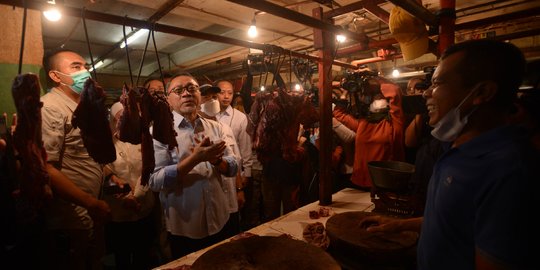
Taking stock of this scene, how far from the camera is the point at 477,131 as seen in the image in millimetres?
1362

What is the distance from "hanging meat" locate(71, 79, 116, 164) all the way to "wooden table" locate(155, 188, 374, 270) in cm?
105

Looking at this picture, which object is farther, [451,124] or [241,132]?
[241,132]

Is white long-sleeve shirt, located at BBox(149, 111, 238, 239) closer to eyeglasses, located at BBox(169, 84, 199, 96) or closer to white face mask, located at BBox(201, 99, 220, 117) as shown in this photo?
eyeglasses, located at BBox(169, 84, 199, 96)

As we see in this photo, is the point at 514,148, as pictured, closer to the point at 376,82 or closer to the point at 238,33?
the point at 376,82

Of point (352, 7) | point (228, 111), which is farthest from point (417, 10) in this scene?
point (228, 111)

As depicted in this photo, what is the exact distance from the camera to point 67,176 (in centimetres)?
279

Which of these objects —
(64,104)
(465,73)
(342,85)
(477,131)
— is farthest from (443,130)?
(64,104)

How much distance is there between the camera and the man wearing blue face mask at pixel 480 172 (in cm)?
102

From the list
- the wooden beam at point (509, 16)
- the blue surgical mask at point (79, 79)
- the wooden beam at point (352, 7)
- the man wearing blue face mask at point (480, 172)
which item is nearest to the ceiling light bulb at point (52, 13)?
the blue surgical mask at point (79, 79)

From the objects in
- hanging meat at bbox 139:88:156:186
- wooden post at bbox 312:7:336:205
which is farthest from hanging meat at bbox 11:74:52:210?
wooden post at bbox 312:7:336:205

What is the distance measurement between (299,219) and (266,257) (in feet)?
4.29

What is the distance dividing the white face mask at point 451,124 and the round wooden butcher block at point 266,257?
39.0 inches

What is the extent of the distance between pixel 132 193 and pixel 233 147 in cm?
153

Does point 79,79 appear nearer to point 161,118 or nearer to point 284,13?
point 161,118
